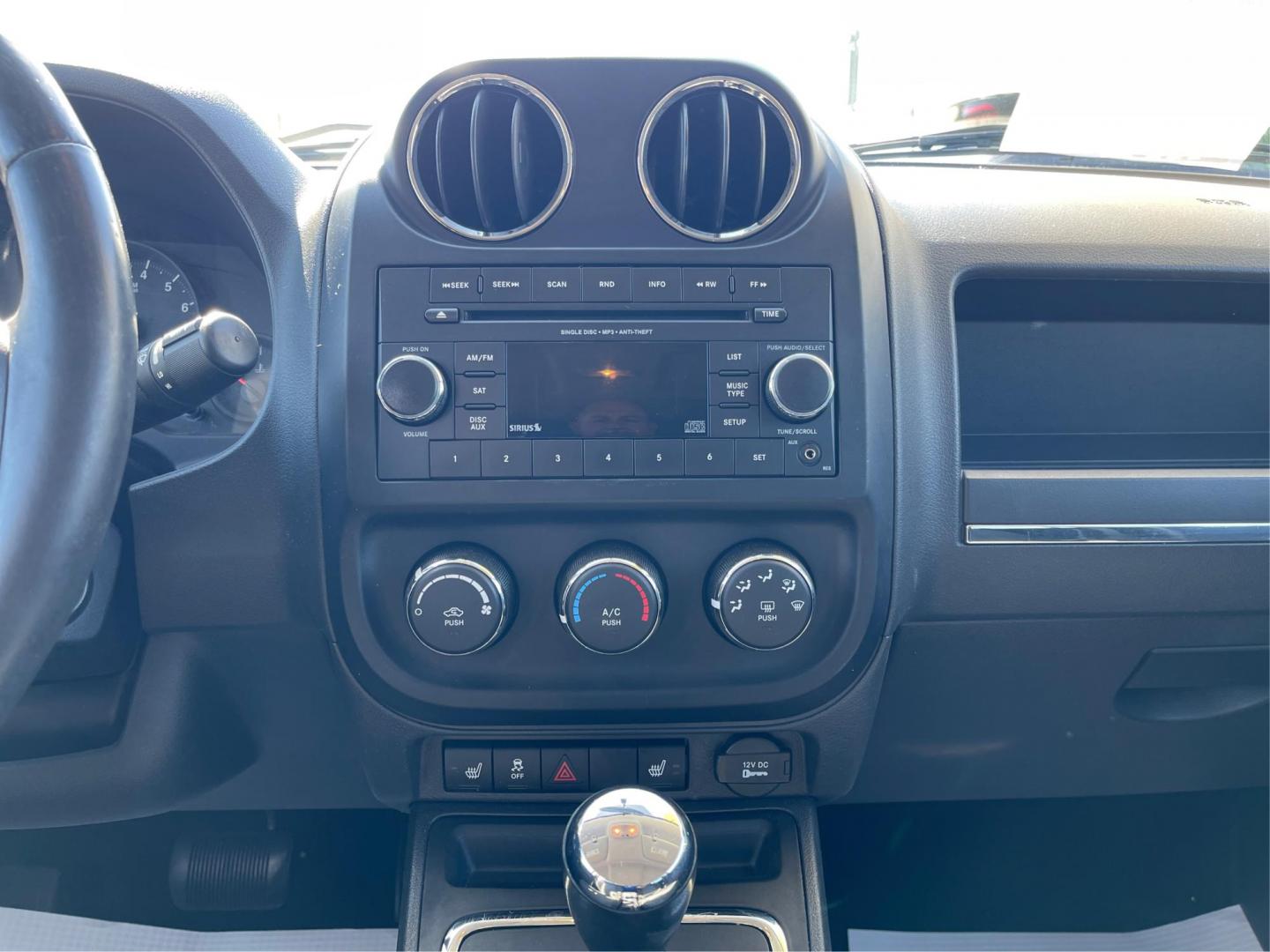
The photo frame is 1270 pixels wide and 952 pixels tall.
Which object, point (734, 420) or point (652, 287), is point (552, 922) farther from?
point (652, 287)

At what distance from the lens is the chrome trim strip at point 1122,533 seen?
1.06m

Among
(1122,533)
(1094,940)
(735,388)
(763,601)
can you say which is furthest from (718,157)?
(1094,940)

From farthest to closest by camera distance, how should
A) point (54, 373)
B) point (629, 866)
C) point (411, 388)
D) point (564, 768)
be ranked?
point (564, 768)
point (411, 388)
point (629, 866)
point (54, 373)

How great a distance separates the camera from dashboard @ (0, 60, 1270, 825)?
962 mm

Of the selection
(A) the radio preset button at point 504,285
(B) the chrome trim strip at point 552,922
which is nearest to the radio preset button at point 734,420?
(A) the radio preset button at point 504,285

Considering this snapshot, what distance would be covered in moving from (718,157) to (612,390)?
26 centimetres

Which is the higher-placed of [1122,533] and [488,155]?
[488,155]

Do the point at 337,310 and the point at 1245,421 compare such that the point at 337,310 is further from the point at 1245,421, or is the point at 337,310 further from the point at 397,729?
the point at 1245,421

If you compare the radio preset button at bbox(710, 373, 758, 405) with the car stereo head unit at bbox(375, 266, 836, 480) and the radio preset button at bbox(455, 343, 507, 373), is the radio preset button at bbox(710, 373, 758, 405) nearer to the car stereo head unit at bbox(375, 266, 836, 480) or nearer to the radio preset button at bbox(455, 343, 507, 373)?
the car stereo head unit at bbox(375, 266, 836, 480)

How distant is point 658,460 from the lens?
3.15 feet

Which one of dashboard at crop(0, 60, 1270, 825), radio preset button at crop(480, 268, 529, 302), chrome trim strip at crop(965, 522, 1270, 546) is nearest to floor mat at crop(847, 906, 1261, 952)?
dashboard at crop(0, 60, 1270, 825)

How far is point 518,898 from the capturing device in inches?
41.6

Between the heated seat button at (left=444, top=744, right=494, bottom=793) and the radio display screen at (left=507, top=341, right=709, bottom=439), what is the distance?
1.17 feet

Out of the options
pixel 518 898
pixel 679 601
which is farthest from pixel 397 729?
pixel 679 601
